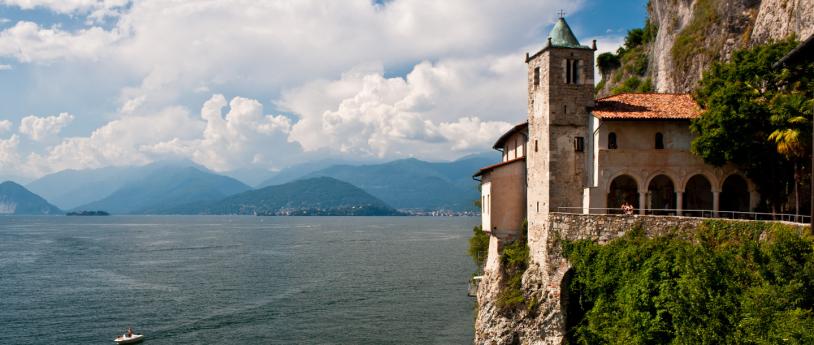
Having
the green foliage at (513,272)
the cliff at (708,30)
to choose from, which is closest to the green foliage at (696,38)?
the cliff at (708,30)

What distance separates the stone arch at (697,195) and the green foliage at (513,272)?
969 centimetres

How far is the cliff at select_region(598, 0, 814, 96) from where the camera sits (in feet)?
123

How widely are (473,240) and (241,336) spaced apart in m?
19.2

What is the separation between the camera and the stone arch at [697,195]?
35.2 metres

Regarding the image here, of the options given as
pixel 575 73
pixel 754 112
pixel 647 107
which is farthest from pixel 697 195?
pixel 575 73

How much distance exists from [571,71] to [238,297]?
41.2m

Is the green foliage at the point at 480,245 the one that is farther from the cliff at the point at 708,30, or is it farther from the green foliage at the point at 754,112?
the cliff at the point at 708,30

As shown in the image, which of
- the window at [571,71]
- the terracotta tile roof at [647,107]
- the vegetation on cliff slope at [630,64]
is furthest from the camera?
the vegetation on cliff slope at [630,64]

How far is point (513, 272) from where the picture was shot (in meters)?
35.2

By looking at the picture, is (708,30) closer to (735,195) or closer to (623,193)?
(735,195)

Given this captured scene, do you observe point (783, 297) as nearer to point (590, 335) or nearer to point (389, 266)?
point (590, 335)

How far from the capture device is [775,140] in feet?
89.1

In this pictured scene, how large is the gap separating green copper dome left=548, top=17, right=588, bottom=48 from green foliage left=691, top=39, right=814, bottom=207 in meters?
7.32

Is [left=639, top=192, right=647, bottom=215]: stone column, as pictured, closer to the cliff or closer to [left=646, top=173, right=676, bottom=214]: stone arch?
[left=646, top=173, right=676, bottom=214]: stone arch
